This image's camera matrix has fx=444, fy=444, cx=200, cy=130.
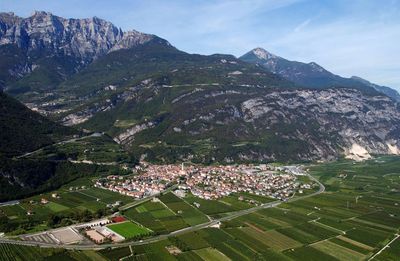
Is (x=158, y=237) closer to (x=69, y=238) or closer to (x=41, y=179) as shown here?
(x=69, y=238)

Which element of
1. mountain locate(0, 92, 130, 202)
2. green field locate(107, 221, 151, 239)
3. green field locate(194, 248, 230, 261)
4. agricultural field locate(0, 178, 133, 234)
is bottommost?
green field locate(194, 248, 230, 261)

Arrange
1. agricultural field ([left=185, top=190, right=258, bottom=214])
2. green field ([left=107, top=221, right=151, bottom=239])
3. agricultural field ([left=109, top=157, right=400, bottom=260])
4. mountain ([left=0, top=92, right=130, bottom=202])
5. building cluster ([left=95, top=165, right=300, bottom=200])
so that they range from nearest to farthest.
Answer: agricultural field ([left=109, top=157, right=400, bottom=260]), green field ([left=107, top=221, right=151, bottom=239]), agricultural field ([left=185, top=190, right=258, bottom=214]), mountain ([left=0, top=92, right=130, bottom=202]), building cluster ([left=95, top=165, right=300, bottom=200])

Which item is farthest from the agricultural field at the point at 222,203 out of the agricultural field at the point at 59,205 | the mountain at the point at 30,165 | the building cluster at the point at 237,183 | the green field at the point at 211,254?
the mountain at the point at 30,165

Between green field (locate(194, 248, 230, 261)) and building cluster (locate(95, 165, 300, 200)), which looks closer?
green field (locate(194, 248, 230, 261))

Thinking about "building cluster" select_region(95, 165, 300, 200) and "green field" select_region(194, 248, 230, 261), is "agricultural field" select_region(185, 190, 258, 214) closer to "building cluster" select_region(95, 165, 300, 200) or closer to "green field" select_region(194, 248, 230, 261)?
"building cluster" select_region(95, 165, 300, 200)

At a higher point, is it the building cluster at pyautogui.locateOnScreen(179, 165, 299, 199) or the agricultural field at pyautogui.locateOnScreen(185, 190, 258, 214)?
the building cluster at pyautogui.locateOnScreen(179, 165, 299, 199)

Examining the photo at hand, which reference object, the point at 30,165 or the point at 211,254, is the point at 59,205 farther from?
the point at 211,254

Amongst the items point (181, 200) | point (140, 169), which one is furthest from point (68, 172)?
point (181, 200)

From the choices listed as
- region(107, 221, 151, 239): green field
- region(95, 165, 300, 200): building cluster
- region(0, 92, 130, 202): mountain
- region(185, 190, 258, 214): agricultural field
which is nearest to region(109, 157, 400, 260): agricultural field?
region(185, 190, 258, 214): agricultural field
